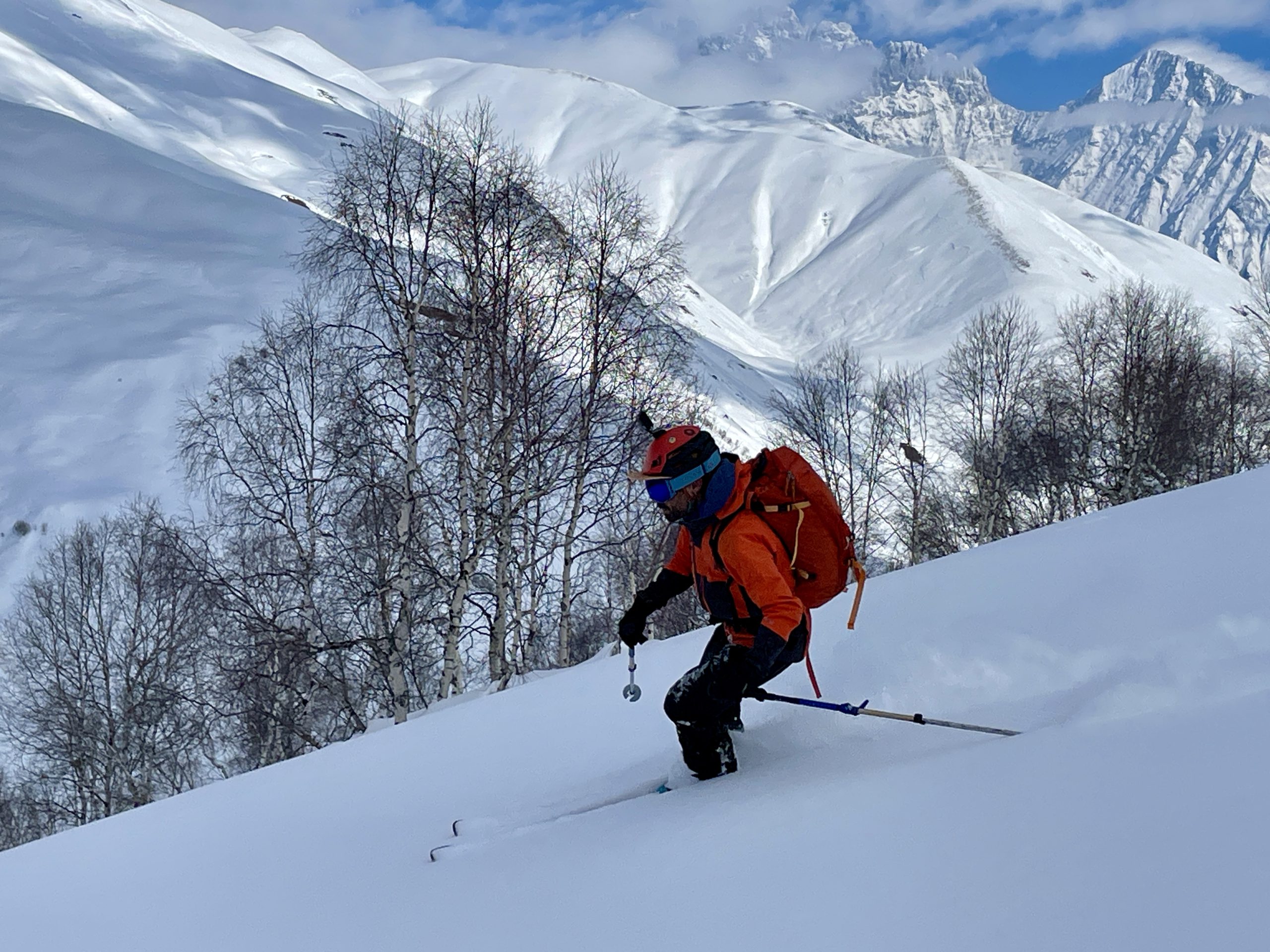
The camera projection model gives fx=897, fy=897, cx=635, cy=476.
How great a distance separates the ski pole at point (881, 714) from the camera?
3.03m

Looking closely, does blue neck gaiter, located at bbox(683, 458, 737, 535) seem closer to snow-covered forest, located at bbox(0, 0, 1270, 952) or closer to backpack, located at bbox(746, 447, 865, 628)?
backpack, located at bbox(746, 447, 865, 628)

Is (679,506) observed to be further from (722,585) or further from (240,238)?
(240,238)

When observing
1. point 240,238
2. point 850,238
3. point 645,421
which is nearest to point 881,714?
point 645,421

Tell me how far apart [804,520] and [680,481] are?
51 cm

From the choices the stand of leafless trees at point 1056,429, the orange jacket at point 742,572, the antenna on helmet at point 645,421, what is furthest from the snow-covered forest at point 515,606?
the antenna on helmet at point 645,421

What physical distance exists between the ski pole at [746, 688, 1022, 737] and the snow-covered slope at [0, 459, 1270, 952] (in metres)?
0.06

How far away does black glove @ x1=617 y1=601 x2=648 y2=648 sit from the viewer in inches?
151

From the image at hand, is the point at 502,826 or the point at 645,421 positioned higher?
the point at 645,421

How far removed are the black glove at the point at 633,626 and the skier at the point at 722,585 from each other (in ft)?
1.08

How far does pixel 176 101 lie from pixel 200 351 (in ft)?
148

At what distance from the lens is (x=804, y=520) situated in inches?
135

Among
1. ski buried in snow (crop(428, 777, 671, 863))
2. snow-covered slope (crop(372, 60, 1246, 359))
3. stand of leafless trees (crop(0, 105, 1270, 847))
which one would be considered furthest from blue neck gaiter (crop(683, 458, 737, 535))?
snow-covered slope (crop(372, 60, 1246, 359))

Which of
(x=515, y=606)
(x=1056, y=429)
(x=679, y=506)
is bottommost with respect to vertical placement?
(x=679, y=506)

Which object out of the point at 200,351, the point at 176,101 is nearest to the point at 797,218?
the point at 176,101
